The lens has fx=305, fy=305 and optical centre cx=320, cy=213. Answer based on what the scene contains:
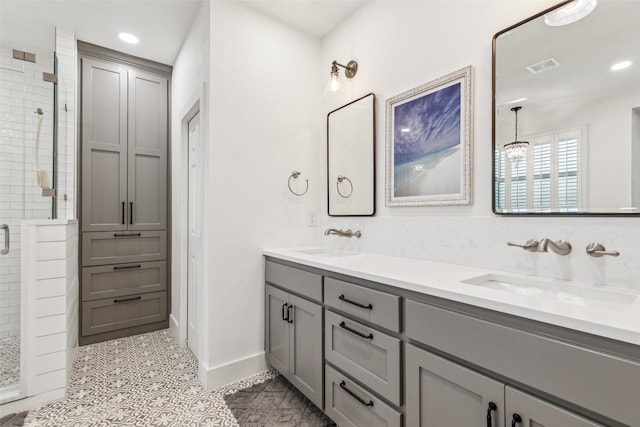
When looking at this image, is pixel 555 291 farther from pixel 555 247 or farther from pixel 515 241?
pixel 515 241

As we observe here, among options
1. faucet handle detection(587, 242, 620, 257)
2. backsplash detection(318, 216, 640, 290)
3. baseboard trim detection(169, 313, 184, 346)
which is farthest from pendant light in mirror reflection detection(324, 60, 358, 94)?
baseboard trim detection(169, 313, 184, 346)

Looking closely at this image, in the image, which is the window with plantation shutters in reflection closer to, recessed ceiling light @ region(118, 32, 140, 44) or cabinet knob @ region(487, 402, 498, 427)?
A: cabinet knob @ region(487, 402, 498, 427)

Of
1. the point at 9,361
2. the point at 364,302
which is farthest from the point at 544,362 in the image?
the point at 9,361

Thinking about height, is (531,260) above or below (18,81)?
below

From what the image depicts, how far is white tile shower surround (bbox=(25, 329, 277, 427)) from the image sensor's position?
176cm

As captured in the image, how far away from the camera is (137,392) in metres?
2.02

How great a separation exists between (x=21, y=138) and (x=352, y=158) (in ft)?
7.93

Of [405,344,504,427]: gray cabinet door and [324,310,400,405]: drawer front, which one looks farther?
[324,310,400,405]: drawer front

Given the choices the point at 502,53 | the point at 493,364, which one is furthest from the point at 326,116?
the point at 493,364

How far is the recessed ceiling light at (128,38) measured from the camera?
2.63 meters

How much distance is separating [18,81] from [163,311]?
7.31 ft

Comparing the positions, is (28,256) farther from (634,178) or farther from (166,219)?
(634,178)

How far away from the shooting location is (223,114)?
212 centimetres

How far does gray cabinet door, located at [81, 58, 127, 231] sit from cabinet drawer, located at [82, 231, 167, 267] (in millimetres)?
88
